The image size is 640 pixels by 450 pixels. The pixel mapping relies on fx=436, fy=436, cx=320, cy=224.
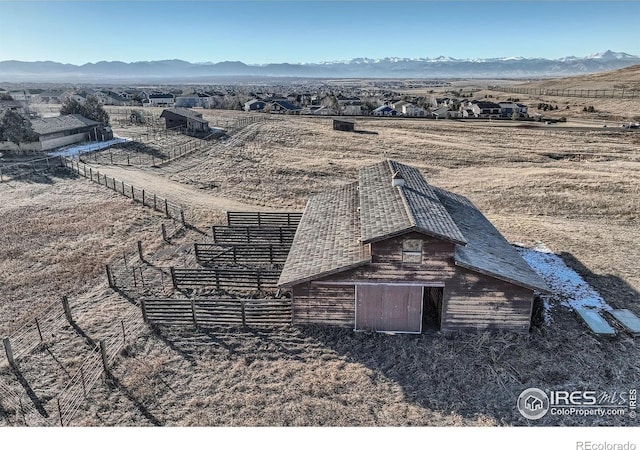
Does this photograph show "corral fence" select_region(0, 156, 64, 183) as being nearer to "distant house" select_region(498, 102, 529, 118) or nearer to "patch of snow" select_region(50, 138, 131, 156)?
"patch of snow" select_region(50, 138, 131, 156)

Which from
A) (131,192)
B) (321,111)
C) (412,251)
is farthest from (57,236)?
(321,111)

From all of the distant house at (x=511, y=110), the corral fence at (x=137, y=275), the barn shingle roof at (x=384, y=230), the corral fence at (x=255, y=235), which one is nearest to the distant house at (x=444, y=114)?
the distant house at (x=511, y=110)

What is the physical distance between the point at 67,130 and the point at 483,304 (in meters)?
56.7

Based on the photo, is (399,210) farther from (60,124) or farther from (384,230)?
(60,124)

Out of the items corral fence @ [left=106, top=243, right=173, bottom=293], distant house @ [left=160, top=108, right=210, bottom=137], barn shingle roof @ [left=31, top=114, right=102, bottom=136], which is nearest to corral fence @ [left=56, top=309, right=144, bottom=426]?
corral fence @ [left=106, top=243, right=173, bottom=293]

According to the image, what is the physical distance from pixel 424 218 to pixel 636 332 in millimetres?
8891

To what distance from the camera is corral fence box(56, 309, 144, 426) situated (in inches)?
501

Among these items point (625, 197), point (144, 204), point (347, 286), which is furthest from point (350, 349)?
point (625, 197)

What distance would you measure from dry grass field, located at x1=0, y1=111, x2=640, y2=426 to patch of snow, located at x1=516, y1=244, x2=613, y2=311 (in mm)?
674

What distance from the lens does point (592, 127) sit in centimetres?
6788

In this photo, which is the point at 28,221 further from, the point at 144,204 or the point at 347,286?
the point at 347,286

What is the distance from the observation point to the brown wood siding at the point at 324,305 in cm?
1602

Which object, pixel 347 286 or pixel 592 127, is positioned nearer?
pixel 347 286
